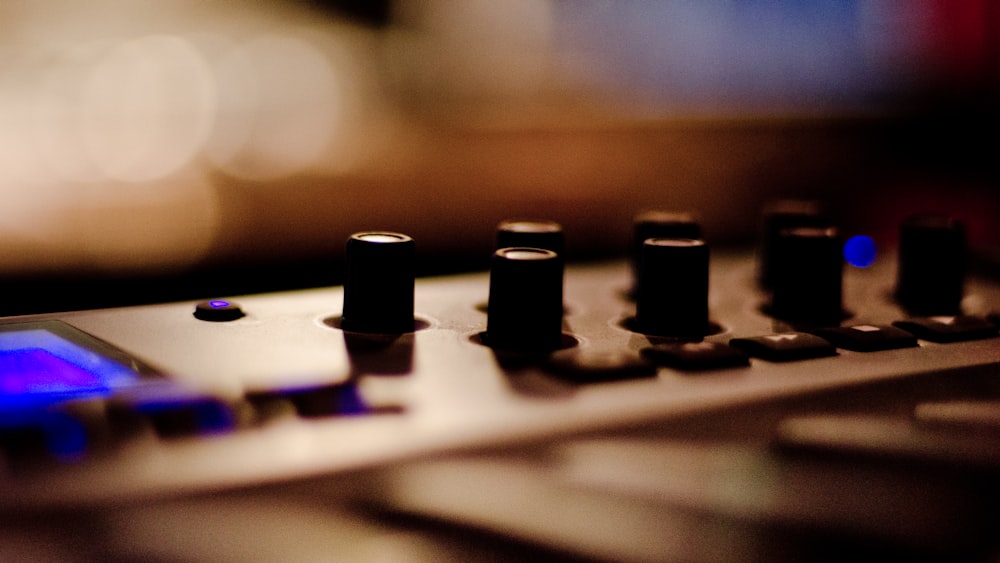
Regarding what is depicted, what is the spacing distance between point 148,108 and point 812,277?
1.32 metres

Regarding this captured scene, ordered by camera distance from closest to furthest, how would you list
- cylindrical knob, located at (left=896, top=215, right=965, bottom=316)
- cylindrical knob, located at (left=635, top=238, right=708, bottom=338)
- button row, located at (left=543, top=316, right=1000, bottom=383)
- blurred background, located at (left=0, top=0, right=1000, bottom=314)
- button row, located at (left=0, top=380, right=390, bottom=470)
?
button row, located at (left=0, top=380, right=390, bottom=470), button row, located at (left=543, top=316, right=1000, bottom=383), cylindrical knob, located at (left=635, top=238, right=708, bottom=338), cylindrical knob, located at (left=896, top=215, right=965, bottom=316), blurred background, located at (left=0, top=0, right=1000, bottom=314)

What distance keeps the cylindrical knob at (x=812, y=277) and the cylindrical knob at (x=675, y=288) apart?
3.7 inches

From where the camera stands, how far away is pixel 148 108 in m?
1.57

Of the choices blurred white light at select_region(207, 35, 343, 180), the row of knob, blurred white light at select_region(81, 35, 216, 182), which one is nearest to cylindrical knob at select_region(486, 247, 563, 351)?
the row of knob

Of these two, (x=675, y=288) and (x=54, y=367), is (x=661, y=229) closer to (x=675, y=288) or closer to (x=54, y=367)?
(x=675, y=288)

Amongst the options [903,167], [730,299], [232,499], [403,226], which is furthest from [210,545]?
[903,167]

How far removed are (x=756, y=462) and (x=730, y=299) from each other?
297 mm

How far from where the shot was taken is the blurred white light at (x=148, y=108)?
4.41 ft

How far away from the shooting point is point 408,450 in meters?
0.33

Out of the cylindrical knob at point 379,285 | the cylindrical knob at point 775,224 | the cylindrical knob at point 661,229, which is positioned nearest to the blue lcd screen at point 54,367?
the cylindrical knob at point 379,285

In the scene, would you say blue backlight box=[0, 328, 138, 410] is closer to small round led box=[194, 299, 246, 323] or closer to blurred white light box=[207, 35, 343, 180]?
small round led box=[194, 299, 246, 323]

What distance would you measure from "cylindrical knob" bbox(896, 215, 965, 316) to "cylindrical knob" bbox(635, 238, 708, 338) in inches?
8.3

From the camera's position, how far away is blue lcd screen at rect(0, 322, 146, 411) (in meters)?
0.37

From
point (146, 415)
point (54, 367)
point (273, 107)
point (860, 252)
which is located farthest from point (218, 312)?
point (273, 107)
